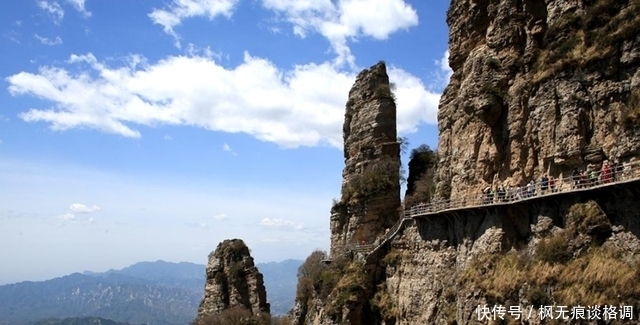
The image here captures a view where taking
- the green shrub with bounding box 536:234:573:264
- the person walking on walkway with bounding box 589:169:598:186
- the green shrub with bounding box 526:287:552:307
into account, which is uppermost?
the person walking on walkway with bounding box 589:169:598:186

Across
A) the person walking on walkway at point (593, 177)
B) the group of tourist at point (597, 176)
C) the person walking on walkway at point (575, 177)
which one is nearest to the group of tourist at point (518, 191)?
the person walking on walkway at point (575, 177)

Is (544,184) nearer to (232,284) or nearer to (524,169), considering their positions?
(524,169)

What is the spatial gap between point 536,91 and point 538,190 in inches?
276

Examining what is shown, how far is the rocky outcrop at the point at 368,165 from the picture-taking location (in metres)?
59.7

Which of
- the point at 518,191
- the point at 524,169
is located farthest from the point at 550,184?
the point at 524,169

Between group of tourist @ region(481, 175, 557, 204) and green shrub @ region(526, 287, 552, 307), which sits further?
group of tourist @ region(481, 175, 557, 204)

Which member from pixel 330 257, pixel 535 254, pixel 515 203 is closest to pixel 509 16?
pixel 515 203

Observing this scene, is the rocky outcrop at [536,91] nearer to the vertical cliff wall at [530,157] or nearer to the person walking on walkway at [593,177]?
the vertical cliff wall at [530,157]

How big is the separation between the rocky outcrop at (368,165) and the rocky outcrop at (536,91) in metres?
13.4

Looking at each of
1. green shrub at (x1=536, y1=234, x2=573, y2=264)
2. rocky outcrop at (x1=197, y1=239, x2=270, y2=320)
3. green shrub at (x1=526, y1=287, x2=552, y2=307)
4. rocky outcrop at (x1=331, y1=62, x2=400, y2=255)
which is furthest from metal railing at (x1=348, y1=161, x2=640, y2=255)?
rocky outcrop at (x1=197, y1=239, x2=270, y2=320)

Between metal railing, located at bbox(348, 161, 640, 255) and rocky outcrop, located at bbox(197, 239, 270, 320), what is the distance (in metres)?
34.7

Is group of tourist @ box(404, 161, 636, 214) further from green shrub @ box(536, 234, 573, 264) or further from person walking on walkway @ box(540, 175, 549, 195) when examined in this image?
green shrub @ box(536, 234, 573, 264)

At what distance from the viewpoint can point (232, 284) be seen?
77.7 metres

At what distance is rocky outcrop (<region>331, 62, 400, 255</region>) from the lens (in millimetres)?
59656
